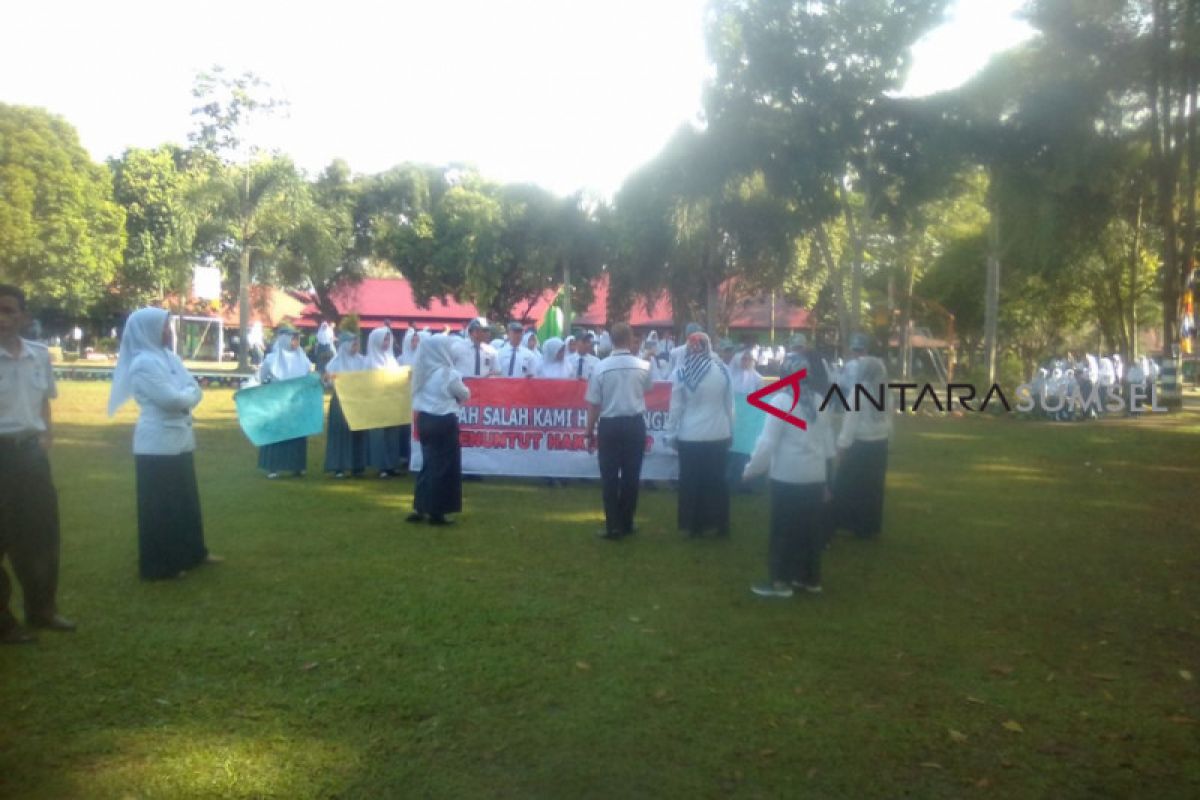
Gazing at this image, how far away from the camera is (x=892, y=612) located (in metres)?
7.50

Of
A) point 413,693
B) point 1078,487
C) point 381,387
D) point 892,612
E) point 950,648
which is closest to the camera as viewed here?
point 413,693

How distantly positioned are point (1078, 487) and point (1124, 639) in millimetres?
8094

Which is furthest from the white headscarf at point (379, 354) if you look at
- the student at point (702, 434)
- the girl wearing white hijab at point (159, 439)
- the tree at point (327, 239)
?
the tree at point (327, 239)

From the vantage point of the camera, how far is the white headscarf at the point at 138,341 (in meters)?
7.52

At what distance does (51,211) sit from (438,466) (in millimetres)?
32319

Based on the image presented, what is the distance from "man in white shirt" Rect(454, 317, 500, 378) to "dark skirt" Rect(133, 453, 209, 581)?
560 cm

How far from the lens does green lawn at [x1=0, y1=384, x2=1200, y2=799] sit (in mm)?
4746

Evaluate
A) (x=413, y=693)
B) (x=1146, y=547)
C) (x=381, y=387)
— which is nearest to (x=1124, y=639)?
(x=1146, y=547)

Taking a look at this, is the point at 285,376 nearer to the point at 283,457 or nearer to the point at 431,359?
the point at 283,457

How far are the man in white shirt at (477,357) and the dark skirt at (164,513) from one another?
5598 millimetres

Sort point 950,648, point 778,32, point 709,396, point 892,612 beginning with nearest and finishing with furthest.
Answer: point 950,648 → point 892,612 → point 709,396 → point 778,32

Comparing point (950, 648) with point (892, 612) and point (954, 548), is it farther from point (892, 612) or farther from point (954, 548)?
point (954, 548)

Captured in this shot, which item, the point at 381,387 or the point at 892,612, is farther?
A: the point at 381,387

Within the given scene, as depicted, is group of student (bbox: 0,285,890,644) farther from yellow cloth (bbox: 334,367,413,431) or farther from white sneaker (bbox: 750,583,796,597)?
yellow cloth (bbox: 334,367,413,431)
